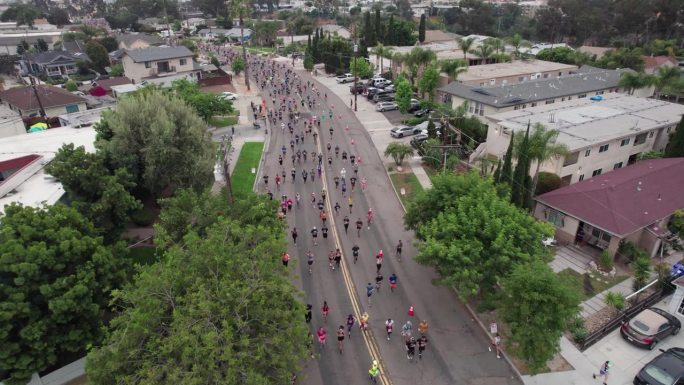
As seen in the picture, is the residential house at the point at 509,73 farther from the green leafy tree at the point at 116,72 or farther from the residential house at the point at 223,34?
the residential house at the point at 223,34

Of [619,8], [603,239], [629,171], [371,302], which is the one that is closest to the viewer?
[371,302]

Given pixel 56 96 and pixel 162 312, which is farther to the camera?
pixel 56 96

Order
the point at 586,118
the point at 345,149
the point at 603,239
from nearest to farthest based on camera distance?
the point at 603,239 < the point at 586,118 < the point at 345,149

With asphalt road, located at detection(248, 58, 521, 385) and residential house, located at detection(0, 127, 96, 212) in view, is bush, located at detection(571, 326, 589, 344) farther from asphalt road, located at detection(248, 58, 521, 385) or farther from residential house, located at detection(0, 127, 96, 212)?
residential house, located at detection(0, 127, 96, 212)

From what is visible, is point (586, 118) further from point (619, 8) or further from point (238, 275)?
point (619, 8)

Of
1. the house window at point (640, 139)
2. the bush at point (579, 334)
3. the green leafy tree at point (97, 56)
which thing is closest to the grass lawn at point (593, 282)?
the bush at point (579, 334)

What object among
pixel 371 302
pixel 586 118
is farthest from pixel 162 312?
pixel 586 118
